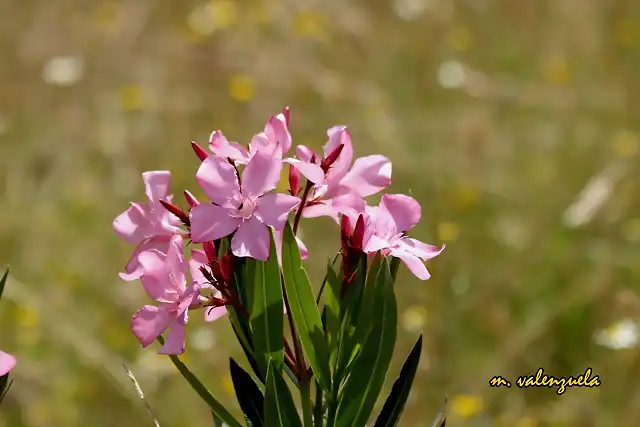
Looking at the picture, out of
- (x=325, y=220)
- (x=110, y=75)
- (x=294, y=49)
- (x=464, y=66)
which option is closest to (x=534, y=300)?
(x=325, y=220)

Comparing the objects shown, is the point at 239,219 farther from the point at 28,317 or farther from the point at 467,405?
the point at 28,317

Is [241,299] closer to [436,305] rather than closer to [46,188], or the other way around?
[436,305]

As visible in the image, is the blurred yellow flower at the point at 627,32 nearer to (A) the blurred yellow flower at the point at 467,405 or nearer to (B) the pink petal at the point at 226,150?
(A) the blurred yellow flower at the point at 467,405

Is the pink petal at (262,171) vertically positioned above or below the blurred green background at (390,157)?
below

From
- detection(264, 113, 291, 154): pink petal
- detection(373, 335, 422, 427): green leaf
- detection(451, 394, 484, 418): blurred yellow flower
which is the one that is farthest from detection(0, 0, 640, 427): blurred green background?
→ detection(264, 113, 291, 154): pink petal

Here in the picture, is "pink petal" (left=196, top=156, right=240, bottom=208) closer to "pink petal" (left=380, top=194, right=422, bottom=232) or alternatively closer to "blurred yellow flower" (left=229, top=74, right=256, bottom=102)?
"pink petal" (left=380, top=194, right=422, bottom=232)

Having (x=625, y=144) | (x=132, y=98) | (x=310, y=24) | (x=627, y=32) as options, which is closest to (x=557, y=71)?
(x=627, y=32)

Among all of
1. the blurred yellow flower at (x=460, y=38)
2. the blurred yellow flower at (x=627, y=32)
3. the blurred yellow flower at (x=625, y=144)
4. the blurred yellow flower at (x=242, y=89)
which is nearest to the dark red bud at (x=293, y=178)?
the blurred yellow flower at (x=625, y=144)

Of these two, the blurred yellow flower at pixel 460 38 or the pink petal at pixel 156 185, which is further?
the blurred yellow flower at pixel 460 38
